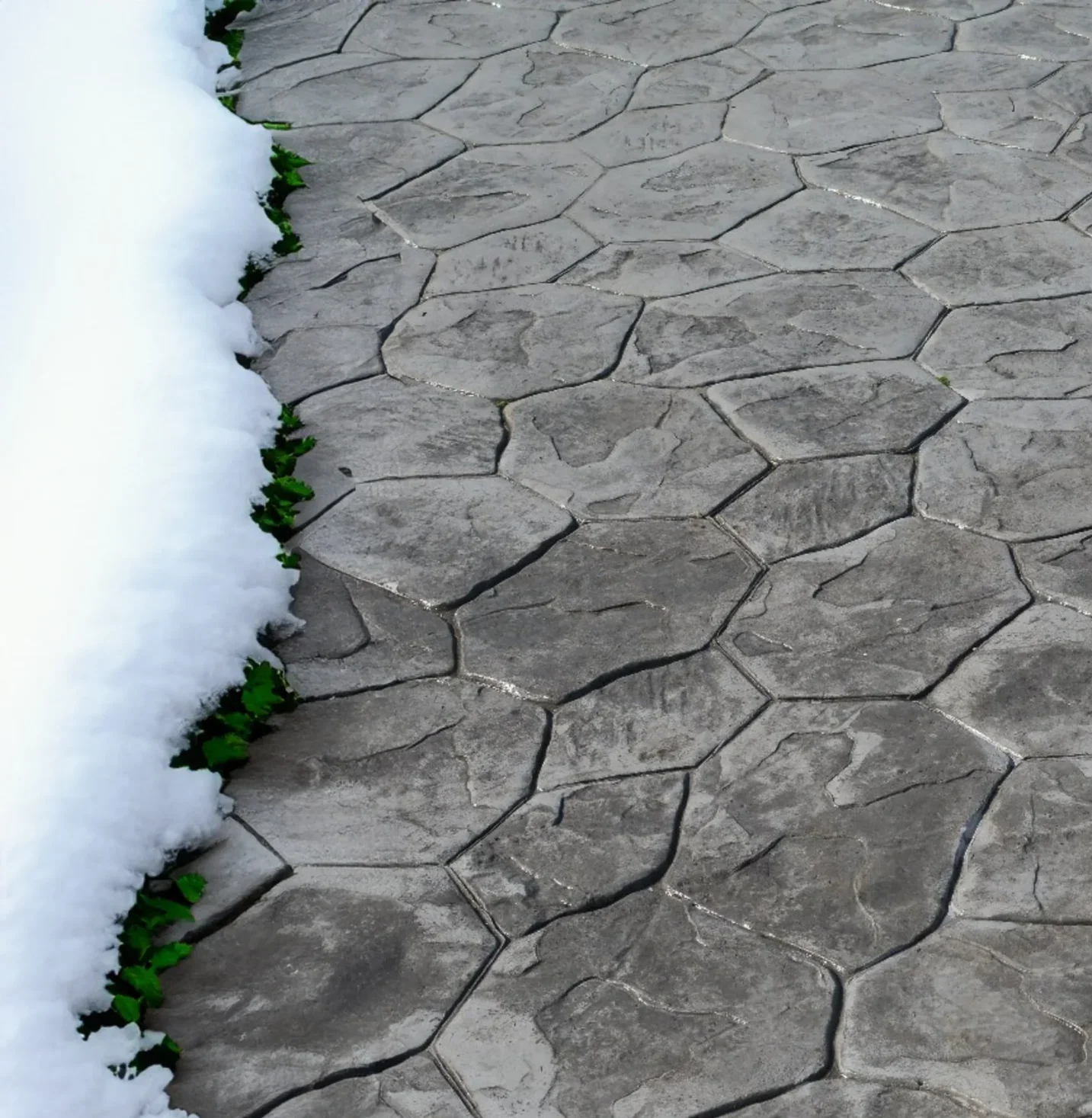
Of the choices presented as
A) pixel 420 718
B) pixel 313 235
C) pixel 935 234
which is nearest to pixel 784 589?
pixel 420 718

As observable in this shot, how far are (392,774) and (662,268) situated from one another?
251 cm

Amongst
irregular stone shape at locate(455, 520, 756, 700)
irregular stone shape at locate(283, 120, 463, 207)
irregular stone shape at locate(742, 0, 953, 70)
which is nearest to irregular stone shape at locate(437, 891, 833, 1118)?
irregular stone shape at locate(455, 520, 756, 700)

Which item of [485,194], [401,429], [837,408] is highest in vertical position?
[485,194]

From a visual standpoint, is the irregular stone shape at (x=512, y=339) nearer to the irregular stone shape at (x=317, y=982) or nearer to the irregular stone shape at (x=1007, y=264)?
the irregular stone shape at (x=1007, y=264)

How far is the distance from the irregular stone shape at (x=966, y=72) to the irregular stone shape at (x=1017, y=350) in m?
1.91

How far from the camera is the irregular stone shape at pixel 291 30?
7.04 m

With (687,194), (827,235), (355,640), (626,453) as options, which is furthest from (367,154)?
(355,640)

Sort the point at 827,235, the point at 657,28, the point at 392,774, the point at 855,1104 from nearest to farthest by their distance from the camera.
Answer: the point at 855,1104 → the point at 392,774 → the point at 827,235 → the point at 657,28

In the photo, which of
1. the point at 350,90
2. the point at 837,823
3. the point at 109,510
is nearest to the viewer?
the point at 837,823

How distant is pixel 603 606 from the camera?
3824 millimetres

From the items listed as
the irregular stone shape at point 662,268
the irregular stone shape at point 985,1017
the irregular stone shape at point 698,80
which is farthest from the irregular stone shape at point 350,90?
the irregular stone shape at point 985,1017

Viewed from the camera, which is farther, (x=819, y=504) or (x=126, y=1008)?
(x=819, y=504)

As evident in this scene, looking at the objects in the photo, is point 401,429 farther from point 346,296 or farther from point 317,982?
point 317,982

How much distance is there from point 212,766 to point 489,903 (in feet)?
2.41
